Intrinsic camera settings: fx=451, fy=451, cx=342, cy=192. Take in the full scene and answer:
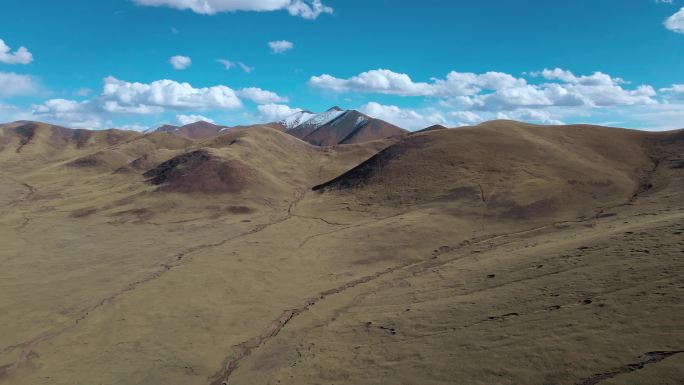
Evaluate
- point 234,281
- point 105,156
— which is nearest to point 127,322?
point 234,281

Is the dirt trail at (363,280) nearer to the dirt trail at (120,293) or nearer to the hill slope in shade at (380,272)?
the hill slope in shade at (380,272)

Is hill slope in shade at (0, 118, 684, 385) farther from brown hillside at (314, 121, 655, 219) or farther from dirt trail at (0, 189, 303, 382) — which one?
brown hillside at (314, 121, 655, 219)

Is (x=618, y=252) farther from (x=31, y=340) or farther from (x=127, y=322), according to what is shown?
(x=31, y=340)

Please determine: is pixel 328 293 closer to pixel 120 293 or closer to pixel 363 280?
pixel 363 280

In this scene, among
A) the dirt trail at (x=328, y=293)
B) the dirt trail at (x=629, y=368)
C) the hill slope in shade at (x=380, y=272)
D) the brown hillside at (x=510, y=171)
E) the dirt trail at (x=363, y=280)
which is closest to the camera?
the dirt trail at (x=629, y=368)

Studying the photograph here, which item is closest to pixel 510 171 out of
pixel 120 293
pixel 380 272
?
pixel 380 272

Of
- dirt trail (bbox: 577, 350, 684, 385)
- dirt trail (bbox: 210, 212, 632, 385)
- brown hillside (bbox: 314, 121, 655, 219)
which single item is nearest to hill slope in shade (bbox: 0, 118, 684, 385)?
dirt trail (bbox: 577, 350, 684, 385)

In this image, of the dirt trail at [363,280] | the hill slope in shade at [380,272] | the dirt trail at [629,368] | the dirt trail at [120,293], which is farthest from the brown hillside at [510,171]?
the dirt trail at [629,368]

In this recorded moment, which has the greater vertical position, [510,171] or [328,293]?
[510,171]
